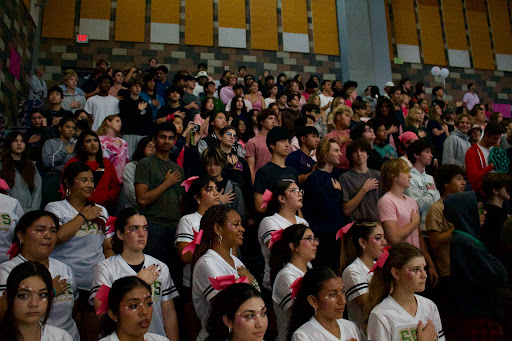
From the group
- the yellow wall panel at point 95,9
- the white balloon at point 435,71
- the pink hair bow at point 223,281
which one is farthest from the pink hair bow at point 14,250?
the white balloon at point 435,71

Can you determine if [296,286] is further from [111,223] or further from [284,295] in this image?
[111,223]

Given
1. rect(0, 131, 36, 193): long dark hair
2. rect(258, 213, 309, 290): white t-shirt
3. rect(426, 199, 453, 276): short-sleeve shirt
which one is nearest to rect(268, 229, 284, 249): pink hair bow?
rect(258, 213, 309, 290): white t-shirt

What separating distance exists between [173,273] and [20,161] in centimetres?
185

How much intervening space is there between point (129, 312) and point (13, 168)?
245 cm

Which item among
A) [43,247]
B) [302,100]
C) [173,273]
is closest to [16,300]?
[43,247]

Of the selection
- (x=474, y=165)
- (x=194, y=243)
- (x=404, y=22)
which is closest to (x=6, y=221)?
(x=194, y=243)

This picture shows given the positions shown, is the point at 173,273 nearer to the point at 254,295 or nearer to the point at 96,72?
the point at 254,295

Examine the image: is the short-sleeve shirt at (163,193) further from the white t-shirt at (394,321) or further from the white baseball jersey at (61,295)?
the white t-shirt at (394,321)

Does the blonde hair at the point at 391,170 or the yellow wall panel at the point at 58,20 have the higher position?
the yellow wall panel at the point at 58,20

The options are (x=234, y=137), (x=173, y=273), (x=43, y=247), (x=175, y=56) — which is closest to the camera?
(x=43, y=247)

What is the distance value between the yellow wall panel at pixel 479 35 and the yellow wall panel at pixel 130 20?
32.7 feet

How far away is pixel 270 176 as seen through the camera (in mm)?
4695

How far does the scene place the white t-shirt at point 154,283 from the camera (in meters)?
3.08

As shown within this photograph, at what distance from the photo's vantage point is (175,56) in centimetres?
1249
